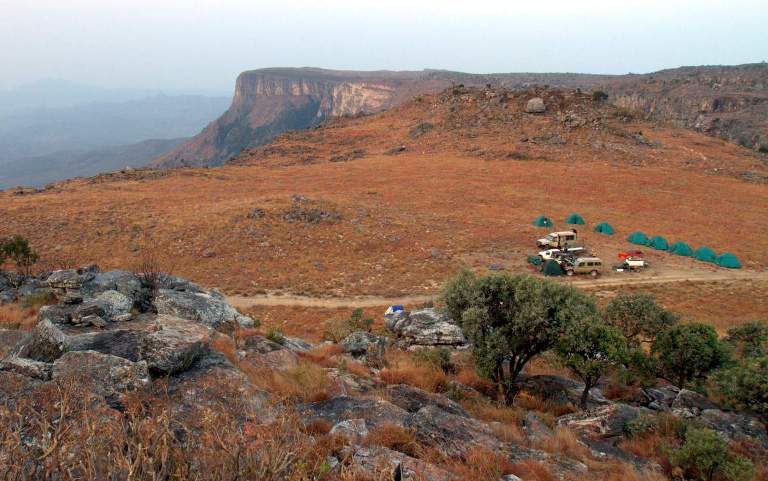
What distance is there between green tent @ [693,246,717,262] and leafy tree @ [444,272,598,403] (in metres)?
23.4

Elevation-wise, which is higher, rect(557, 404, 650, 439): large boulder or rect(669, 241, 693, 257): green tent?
rect(557, 404, 650, 439): large boulder

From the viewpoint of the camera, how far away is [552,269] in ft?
85.5

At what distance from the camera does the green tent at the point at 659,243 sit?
30.6 metres

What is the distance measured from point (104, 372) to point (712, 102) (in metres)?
127

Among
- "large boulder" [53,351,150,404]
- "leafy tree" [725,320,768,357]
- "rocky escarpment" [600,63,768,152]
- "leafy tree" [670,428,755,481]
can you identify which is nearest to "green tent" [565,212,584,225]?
"leafy tree" [725,320,768,357]

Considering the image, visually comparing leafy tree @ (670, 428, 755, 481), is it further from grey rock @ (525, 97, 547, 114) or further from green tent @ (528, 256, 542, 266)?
grey rock @ (525, 97, 547, 114)

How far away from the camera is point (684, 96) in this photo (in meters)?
111

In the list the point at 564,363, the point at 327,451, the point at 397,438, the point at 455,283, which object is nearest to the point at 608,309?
the point at 564,363

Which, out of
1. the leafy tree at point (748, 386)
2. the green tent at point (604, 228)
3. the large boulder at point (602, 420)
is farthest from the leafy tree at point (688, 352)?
the green tent at point (604, 228)

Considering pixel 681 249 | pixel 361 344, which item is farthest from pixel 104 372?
pixel 681 249

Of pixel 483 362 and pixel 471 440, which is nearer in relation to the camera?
pixel 471 440

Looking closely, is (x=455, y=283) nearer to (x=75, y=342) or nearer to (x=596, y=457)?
(x=596, y=457)

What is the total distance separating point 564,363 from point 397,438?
5.64 meters

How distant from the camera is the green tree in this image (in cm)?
1030
